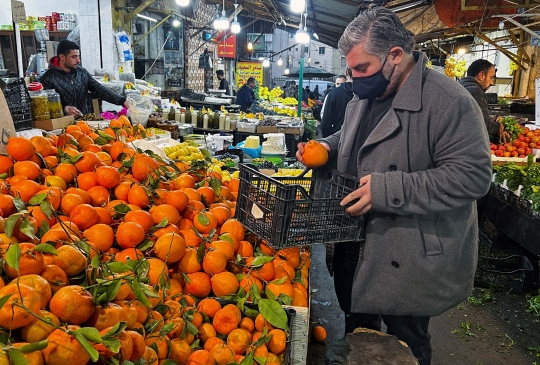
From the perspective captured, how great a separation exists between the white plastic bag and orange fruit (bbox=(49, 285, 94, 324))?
32.7ft

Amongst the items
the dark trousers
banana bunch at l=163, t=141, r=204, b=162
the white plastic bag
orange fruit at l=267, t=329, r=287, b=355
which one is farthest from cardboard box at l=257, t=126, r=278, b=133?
orange fruit at l=267, t=329, r=287, b=355

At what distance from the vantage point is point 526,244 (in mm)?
4398

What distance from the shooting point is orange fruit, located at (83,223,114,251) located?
183cm

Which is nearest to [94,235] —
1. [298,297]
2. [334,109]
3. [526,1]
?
[298,297]

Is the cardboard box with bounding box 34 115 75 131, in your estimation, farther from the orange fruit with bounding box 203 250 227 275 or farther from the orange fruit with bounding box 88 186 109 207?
the orange fruit with bounding box 203 250 227 275

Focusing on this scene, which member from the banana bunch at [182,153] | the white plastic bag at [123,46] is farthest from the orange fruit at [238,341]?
the white plastic bag at [123,46]

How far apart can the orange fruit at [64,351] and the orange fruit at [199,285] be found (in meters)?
0.78

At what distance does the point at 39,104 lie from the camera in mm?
3689

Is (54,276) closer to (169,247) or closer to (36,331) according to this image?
(36,331)

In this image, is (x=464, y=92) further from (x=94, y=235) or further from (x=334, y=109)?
(x=334, y=109)

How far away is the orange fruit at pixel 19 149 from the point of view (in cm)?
218

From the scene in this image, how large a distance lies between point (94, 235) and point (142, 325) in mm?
522

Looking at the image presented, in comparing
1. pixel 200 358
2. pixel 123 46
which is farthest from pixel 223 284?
pixel 123 46

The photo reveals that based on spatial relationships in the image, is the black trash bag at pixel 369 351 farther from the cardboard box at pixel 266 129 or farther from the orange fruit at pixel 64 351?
the cardboard box at pixel 266 129
